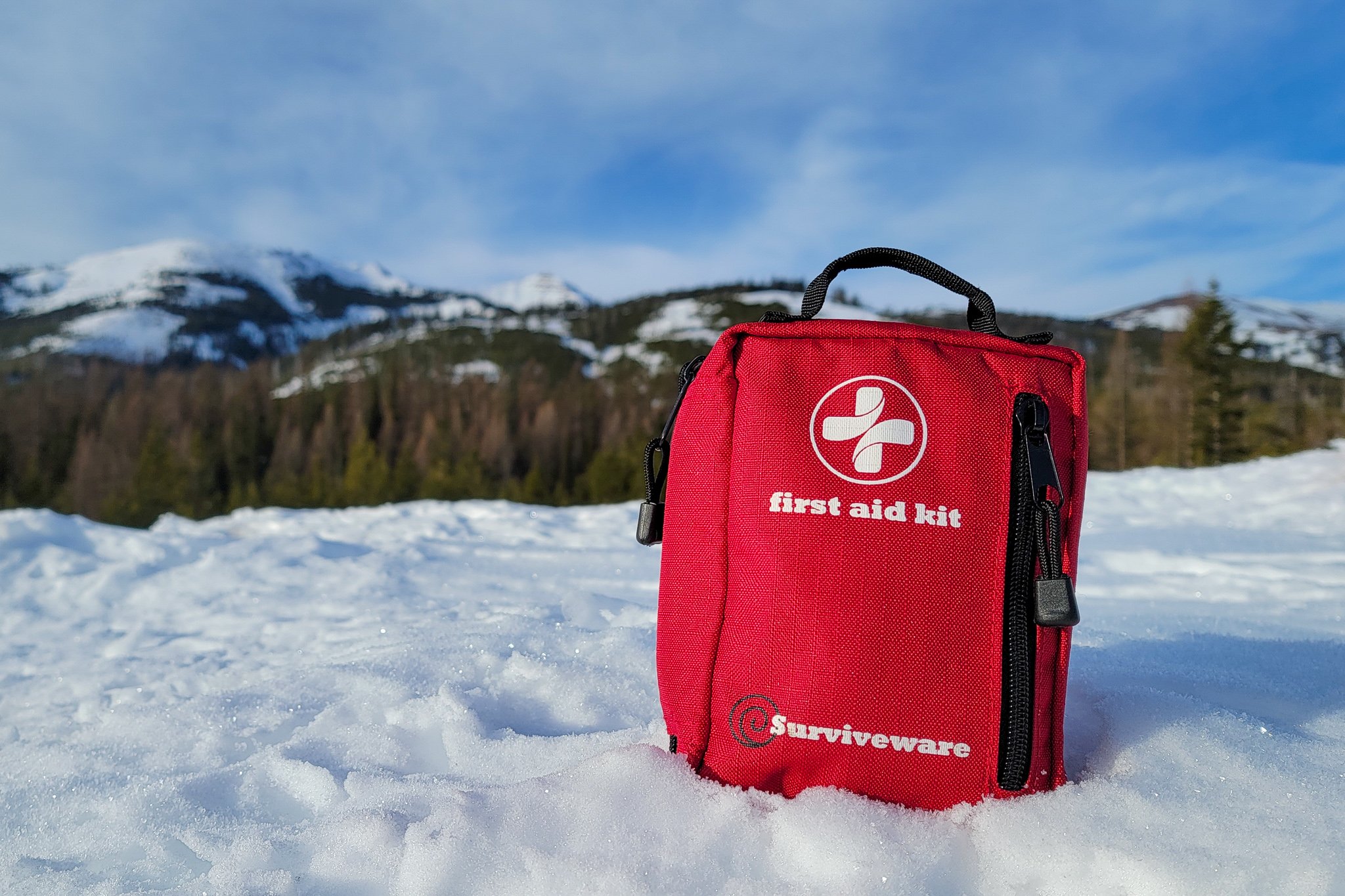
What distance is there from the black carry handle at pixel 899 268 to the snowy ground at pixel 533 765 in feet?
2.27

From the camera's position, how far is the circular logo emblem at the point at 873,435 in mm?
1032

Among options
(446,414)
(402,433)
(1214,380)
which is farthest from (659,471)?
(402,433)

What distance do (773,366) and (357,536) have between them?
457 centimetres

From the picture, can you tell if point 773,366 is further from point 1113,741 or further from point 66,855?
point 66,855

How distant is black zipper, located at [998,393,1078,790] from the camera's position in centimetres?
101

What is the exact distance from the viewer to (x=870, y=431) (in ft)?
3.40

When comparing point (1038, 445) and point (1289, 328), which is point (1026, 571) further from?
point (1289, 328)

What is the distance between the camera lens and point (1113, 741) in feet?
3.79

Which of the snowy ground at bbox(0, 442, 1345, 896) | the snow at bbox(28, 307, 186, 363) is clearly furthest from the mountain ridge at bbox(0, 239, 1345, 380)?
the snowy ground at bbox(0, 442, 1345, 896)

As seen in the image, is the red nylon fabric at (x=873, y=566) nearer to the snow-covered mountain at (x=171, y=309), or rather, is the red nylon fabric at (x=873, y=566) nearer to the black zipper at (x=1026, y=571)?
the black zipper at (x=1026, y=571)

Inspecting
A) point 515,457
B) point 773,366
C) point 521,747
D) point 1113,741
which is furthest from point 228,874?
point 515,457

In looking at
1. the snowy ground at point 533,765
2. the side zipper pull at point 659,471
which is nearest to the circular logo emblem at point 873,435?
the side zipper pull at point 659,471

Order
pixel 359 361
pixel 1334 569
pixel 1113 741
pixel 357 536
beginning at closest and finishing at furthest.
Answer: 1. pixel 1113 741
2. pixel 1334 569
3. pixel 357 536
4. pixel 359 361

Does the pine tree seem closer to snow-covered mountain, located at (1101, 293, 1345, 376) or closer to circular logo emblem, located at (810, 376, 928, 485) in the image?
circular logo emblem, located at (810, 376, 928, 485)
